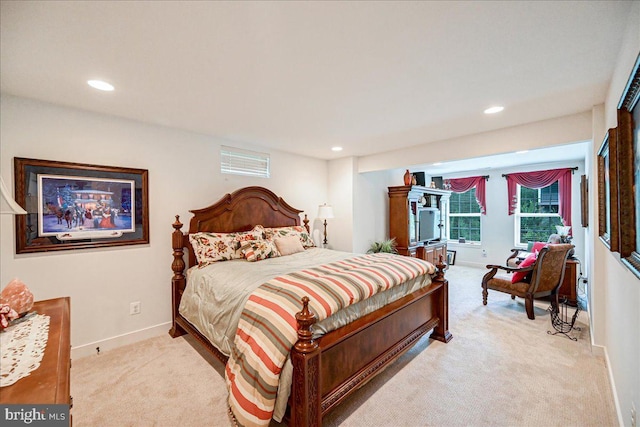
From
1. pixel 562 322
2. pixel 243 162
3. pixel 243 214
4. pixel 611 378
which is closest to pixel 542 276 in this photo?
pixel 562 322

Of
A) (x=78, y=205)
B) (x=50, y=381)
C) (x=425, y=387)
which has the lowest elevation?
(x=425, y=387)

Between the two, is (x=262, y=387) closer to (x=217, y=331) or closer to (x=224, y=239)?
(x=217, y=331)

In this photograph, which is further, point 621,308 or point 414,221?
point 414,221

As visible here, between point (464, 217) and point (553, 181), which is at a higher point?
point (553, 181)

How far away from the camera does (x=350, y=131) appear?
3471 mm

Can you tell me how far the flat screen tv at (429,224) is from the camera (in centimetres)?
583

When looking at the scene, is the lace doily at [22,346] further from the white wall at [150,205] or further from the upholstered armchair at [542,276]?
the upholstered armchair at [542,276]

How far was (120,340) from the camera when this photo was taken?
9.62 feet

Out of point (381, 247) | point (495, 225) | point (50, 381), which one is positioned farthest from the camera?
point (495, 225)

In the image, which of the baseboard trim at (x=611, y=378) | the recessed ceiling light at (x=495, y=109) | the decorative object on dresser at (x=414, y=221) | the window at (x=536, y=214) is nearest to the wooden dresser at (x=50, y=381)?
the baseboard trim at (x=611, y=378)

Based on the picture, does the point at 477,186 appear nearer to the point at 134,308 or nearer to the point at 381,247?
the point at 381,247

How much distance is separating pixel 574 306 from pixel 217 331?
482cm

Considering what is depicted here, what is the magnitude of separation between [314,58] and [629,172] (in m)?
1.82

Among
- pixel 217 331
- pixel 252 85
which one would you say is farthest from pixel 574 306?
pixel 252 85
